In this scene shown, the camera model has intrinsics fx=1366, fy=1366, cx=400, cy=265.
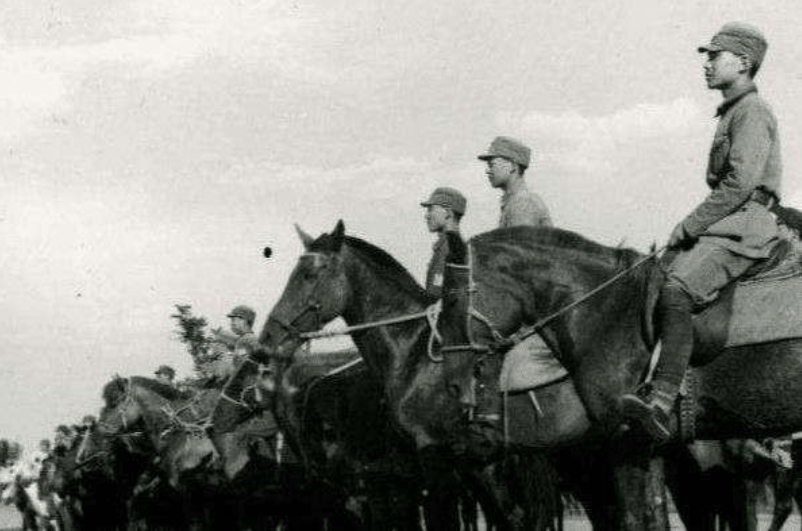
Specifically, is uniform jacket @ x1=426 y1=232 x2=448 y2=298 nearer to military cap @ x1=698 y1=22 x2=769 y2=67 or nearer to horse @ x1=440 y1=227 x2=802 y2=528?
horse @ x1=440 y1=227 x2=802 y2=528

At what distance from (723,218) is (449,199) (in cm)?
553

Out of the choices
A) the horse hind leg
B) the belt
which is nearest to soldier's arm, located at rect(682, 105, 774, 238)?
the belt

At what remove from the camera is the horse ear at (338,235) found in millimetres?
12266

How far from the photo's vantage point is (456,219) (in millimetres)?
14297

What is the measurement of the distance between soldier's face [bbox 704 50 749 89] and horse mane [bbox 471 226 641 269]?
130cm

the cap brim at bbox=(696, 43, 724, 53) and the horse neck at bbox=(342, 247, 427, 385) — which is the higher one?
the cap brim at bbox=(696, 43, 724, 53)

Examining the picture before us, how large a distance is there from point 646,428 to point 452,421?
2.44m

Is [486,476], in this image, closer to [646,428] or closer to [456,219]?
[456,219]

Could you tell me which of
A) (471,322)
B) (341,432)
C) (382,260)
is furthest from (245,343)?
(471,322)

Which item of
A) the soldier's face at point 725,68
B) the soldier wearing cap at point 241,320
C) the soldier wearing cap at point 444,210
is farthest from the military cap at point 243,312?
the soldier's face at point 725,68

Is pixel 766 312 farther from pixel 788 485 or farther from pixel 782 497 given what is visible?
pixel 782 497

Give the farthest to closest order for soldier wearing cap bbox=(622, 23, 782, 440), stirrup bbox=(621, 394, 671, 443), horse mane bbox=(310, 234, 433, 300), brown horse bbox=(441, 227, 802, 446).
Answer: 1. horse mane bbox=(310, 234, 433, 300)
2. brown horse bbox=(441, 227, 802, 446)
3. soldier wearing cap bbox=(622, 23, 782, 440)
4. stirrup bbox=(621, 394, 671, 443)

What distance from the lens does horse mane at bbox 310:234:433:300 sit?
12328 millimetres

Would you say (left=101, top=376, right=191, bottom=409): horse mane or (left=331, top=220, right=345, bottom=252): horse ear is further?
(left=101, top=376, right=191, bottom=409): horse mane
